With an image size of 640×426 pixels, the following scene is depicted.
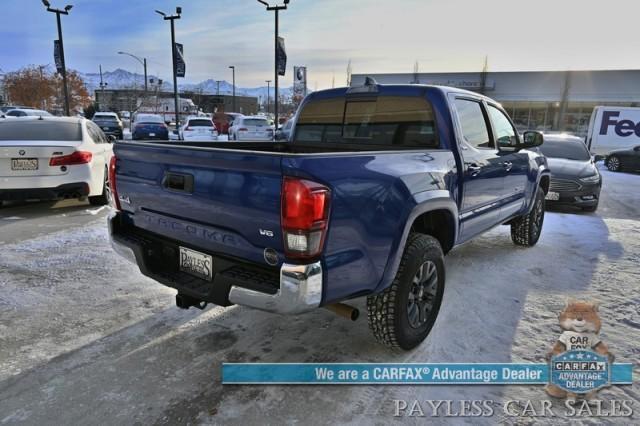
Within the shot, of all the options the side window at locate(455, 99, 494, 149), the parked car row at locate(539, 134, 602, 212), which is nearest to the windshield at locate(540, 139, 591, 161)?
the parked car row at locate(539, 134, 602, 212)

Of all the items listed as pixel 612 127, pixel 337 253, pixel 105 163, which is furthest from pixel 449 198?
pixel 612 127

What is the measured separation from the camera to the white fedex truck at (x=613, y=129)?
19.3 metres

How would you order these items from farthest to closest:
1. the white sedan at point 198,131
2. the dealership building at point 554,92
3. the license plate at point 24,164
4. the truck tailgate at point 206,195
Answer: the dealership building at point 554,92 < the white sedan at point 198,131 < the license plate at point 24,164 < the truck tailgate at point 206,195

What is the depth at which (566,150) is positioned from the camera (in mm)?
10023

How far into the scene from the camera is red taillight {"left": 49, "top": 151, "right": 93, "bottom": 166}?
259 inches

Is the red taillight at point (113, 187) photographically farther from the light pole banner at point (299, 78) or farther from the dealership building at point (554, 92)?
the dealership building at point (554, 92)

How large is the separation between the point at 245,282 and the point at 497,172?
120 inches

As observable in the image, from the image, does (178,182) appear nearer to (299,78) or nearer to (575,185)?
(575,185)

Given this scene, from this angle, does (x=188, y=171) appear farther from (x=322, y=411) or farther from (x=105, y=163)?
(x=105, y=163)

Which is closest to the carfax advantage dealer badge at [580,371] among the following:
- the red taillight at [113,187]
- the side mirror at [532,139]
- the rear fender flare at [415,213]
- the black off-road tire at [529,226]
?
the rear fender flare at [415,213]

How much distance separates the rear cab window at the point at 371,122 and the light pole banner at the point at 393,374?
5.73ft

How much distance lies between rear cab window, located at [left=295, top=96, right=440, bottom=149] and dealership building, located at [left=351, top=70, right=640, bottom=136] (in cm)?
3449

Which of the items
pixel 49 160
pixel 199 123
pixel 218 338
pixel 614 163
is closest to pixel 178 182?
pixel 218 338

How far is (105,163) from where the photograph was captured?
25.1ft
